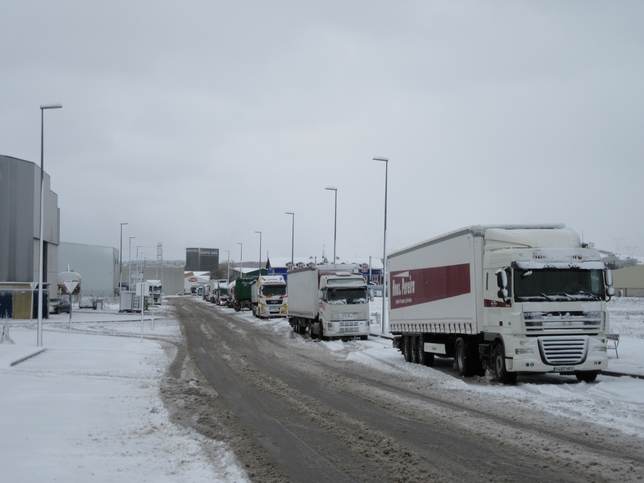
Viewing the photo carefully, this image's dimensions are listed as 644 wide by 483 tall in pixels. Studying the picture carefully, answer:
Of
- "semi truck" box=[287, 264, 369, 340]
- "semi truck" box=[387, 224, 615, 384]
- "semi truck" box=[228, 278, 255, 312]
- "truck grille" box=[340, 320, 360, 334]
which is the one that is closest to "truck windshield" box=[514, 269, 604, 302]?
"semi truck" box=[387, 224, 615, 384]

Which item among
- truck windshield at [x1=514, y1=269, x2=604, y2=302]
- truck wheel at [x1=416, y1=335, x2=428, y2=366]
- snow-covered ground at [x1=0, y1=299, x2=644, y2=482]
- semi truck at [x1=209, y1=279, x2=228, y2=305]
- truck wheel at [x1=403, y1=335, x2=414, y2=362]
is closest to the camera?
snow-covered ground at [x1=0, y1=299, x2=644, y2=482]

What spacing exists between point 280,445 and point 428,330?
11.4m

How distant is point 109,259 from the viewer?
391 ft

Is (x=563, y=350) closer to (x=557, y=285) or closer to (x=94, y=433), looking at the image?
(x=557, y=285)

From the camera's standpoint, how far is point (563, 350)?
585 inches

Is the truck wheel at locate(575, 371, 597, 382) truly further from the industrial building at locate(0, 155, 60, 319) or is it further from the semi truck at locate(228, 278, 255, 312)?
the semi truck at locate(228, 278, 255, 312)

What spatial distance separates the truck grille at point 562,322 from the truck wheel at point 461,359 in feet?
9.34

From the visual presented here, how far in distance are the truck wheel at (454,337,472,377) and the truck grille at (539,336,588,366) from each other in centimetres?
A: 282

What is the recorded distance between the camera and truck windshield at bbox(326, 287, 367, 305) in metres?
30.8

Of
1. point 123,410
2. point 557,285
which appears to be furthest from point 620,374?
point 123,410

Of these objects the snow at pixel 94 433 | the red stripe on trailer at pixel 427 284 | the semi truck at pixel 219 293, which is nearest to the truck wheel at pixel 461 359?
the red stripe on trailer at pixel 427 284

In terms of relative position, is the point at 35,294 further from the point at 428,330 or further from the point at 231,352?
the point at 428,330

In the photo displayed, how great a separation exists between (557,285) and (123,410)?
9779 mm

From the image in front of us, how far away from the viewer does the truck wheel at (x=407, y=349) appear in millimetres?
21672
